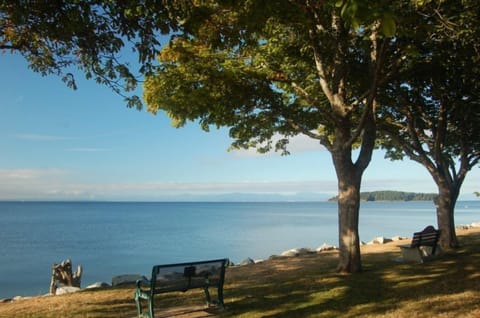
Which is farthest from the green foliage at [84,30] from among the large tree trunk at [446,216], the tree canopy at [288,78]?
the large tree trunk at [446,216]

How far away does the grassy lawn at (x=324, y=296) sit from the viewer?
23.3 ft

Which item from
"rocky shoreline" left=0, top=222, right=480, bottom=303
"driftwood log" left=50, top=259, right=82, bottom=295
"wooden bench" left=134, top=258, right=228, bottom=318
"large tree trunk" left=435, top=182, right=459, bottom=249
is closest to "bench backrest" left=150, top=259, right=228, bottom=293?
"wooden bench" left=134, top=258, right=228, bottom=318

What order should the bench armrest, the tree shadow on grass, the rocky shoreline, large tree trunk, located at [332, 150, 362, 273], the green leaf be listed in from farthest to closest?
the rocky shoreline → large tree trunk, located at [332, 150, 362, 273] → the bench armrest → the tree shadow on grass → the green leaf

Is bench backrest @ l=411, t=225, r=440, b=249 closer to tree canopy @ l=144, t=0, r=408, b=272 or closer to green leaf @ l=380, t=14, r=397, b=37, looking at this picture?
tree canopy @ l=144, t=0, r=408, b=272

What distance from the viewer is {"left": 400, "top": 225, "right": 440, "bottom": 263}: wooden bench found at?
1186 centimetres

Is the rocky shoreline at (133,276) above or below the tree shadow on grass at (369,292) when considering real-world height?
below

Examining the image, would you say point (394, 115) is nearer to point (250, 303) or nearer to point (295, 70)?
point (295, 70)

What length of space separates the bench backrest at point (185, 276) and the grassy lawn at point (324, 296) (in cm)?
46

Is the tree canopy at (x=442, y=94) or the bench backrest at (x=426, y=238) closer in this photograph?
the tree canopy at (x=442, y=94)

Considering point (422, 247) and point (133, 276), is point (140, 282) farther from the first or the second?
point (422, 247)

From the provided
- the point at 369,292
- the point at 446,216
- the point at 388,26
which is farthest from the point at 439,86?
the point at 388,26

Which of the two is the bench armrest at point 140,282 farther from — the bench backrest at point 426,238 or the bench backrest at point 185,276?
the bench backrest at point 426,238

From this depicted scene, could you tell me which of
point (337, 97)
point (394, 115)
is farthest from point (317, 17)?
point (394, 115)

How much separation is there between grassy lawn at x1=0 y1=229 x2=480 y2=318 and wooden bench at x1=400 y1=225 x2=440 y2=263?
435 mm
